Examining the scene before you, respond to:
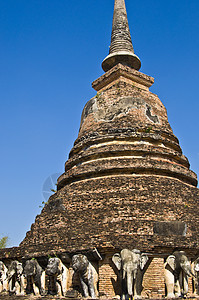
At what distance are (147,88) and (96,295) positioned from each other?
9.67 metres

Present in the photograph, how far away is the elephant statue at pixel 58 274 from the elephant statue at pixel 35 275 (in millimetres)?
409

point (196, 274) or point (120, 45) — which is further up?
point (120, 45)

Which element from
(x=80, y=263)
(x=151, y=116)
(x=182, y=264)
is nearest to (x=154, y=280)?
(x=182, y=264)

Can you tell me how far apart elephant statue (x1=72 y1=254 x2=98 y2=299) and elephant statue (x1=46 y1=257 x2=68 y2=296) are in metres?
0.62

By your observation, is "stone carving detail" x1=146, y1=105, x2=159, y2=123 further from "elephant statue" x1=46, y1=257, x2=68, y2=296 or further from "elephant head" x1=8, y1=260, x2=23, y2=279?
"elephant head" x1=8, y1=260, x2=23, y2=279

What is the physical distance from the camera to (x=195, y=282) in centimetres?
902

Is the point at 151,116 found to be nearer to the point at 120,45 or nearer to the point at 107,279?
the point at 120,45

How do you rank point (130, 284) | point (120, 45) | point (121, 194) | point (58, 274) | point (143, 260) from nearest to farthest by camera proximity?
point (130, 284) < point (143, 260) < point (58, 274) < point (121, 194) < point (120, 45)

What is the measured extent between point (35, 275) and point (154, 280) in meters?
3.43

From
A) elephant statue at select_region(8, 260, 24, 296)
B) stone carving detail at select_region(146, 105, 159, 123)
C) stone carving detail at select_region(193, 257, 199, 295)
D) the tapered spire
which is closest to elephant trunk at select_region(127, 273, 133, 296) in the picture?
stone carving detail at select_region(193, 257, 199, 295)

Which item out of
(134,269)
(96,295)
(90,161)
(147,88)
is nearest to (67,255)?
(96,295)

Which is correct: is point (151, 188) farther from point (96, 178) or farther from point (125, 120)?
point (125, 120)

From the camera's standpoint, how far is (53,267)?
8750 millimetres

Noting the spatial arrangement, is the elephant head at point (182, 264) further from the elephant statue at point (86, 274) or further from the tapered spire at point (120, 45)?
the tapered spire at point (120, 45)
